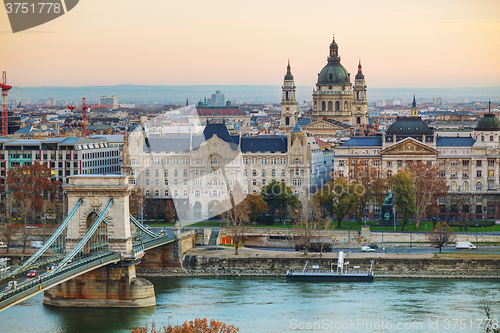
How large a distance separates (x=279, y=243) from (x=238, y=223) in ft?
16.0

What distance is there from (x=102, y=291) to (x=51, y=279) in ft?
23.7

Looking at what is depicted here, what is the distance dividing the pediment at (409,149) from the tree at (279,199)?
11.3 m

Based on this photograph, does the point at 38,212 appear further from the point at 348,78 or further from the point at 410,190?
the point at 348,78

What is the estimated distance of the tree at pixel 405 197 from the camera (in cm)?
7594

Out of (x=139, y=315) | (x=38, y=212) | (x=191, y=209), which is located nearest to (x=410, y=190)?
(x=191, y=209)

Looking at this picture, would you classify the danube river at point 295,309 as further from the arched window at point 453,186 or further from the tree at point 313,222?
the arched window at point 453,186

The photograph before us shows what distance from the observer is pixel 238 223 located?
74375mm

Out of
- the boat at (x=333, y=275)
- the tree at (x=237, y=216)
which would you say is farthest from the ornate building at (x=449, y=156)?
the boat at (x=333, y=275)

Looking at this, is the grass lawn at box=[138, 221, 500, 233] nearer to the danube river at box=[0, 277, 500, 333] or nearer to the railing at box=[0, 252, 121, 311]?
the danube river at box=[0, 277, 500, 333]

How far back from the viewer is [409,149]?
87688 millimetres

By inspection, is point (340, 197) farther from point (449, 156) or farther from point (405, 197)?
point (449, 156)

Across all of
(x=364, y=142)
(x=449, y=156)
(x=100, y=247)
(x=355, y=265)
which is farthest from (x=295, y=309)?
(x=364, y=142)

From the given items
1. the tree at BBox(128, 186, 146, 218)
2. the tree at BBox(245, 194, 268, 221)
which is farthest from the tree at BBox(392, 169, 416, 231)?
the tree at BBox(128, 186, 146, 218)

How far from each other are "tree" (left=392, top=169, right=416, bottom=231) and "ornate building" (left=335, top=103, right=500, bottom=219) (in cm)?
608
